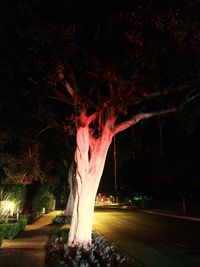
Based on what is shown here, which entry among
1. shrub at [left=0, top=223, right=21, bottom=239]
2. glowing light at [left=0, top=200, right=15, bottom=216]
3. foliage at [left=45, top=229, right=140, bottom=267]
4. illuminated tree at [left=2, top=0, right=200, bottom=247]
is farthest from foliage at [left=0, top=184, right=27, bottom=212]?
foliage at [left=45, top=229, right=140, bottom=267]

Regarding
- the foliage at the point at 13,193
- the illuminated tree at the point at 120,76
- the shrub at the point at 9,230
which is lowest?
the shrub at the point at 9,230

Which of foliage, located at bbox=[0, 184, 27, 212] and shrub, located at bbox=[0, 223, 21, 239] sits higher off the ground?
foliage, located at bbox=[0, 184, 27, 212]

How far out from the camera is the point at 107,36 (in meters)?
13.5

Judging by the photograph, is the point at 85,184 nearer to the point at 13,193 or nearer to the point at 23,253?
the point at 23,253

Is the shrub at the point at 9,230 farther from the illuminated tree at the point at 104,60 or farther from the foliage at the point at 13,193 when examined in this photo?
the foliage at the point at 13,193

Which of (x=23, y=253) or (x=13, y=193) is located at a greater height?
(x=13, y=193)

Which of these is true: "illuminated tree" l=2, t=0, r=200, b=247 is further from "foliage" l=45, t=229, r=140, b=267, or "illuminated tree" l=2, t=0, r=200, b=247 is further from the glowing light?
the glowing light

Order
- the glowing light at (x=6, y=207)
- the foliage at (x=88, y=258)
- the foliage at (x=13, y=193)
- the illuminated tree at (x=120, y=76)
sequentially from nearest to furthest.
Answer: the foliage at (x=88, y=258) < the illuminated tree at (x=120, y=76) < the glowing light at (x=6, y=207) < the foliage at (x=13, y=193)

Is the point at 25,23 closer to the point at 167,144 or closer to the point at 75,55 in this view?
the point at 75,55

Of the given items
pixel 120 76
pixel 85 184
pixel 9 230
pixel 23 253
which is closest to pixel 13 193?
pixel 9 230

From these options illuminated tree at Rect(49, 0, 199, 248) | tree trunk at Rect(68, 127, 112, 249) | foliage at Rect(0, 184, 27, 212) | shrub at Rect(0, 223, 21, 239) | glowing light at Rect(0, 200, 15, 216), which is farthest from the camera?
foliage at Rect(0, 184, 27, 212)

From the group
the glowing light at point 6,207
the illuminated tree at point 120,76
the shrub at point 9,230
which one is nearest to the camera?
the illuminated tree at point 120,76

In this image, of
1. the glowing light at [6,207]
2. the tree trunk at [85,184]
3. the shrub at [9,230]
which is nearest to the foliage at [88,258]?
the tree trunk at [85,184]

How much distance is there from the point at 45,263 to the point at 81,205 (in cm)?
263
